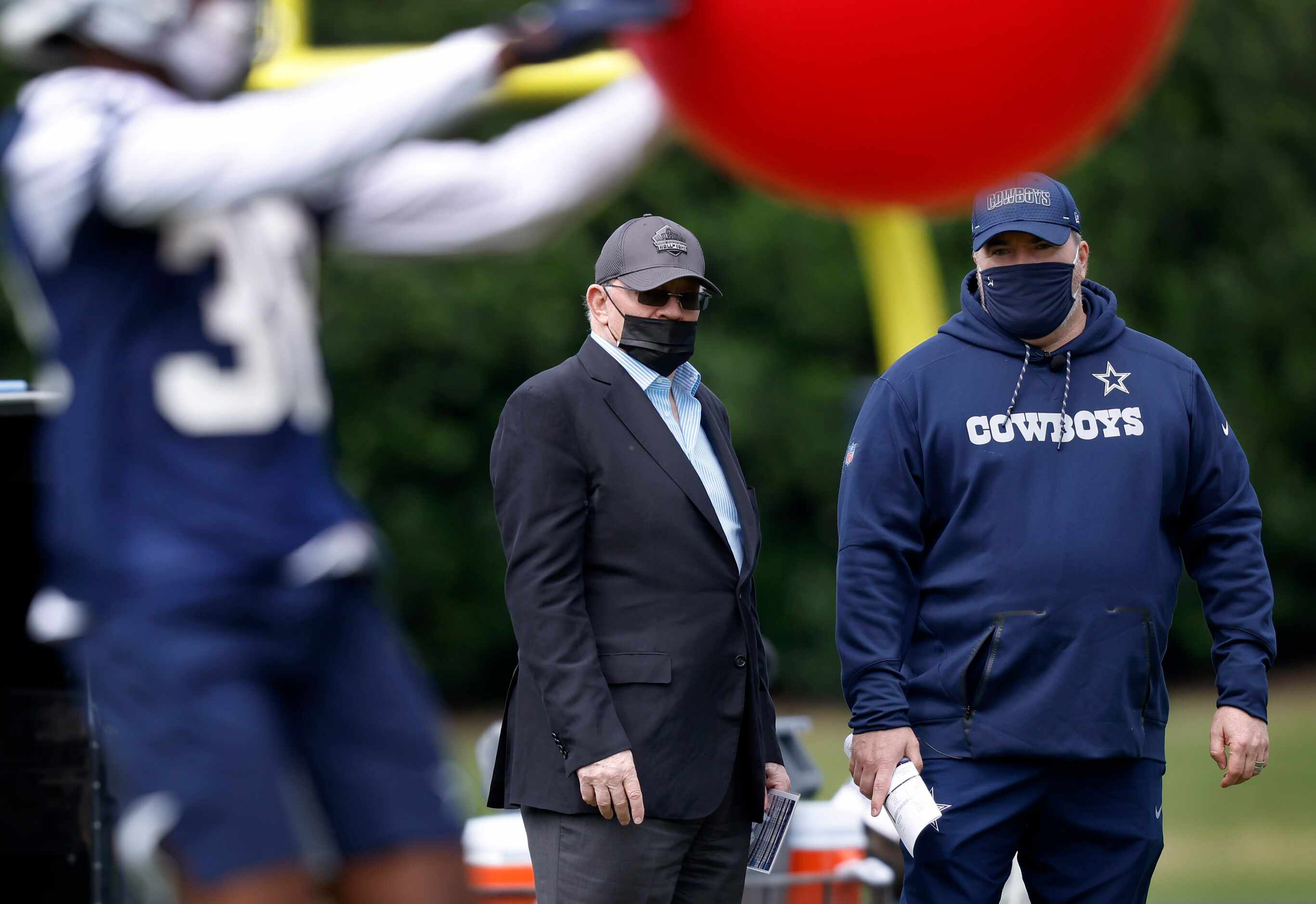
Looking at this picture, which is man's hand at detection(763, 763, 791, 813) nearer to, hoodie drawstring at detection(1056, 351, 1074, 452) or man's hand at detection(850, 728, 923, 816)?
man's hand at detection(850, 728, 923, 816)

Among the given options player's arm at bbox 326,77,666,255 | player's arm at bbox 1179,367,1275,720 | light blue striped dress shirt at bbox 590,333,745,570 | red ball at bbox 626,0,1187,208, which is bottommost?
player's arm at bbox 1179,367,1275,720

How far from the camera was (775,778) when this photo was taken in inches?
149

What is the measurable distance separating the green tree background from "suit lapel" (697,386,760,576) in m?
10.7

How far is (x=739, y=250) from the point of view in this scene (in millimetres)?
15117

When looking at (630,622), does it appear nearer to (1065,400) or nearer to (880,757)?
(880,757)

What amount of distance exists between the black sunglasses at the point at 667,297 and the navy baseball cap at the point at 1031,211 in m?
0.65

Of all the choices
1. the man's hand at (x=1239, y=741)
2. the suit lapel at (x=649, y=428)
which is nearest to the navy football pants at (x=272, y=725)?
the suit lapel at (x=649, y=428)

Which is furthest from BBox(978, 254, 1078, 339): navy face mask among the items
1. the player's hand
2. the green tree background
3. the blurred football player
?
the green tree background

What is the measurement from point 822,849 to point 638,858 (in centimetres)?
97

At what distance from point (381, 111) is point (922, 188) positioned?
0.69 m

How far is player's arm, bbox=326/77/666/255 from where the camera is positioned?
2.33 m

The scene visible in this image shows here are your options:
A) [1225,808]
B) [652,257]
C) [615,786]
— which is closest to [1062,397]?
[652,257]

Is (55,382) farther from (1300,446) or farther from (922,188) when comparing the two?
(1300,446)

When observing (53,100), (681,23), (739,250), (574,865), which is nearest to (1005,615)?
(574,865)
